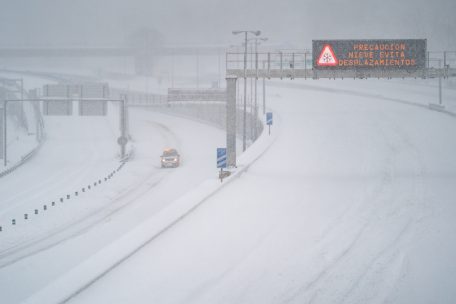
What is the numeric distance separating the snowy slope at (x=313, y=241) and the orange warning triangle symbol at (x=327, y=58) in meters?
6.52

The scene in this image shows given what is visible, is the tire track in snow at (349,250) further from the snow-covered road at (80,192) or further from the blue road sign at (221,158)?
the snow-covered road at (80,192)

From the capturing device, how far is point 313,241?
17406 millimetres

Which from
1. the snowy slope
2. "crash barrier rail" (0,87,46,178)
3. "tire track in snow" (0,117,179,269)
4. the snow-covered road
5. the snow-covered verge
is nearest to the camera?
the snow-covered verge

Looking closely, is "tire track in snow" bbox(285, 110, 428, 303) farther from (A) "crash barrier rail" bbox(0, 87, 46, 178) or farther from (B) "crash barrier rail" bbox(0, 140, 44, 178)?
(A) "crash barrier rail" bbox(0, 87, 46, 178)

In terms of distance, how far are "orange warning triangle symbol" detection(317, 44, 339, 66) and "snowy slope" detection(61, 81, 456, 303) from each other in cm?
652

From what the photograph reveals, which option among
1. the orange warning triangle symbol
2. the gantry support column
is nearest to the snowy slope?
the gantry support column

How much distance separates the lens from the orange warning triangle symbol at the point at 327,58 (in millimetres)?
30938

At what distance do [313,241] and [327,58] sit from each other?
16364 mm

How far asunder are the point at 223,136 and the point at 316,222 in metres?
51.2

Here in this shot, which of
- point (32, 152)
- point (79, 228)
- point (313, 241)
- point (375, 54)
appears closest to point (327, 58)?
point (375, 54)

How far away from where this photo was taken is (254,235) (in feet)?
59.7

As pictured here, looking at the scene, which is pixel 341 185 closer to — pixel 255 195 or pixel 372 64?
pixel 255 195

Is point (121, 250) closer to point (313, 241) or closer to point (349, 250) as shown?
point (313, 241)

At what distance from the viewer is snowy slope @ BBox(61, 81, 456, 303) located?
524 inches
